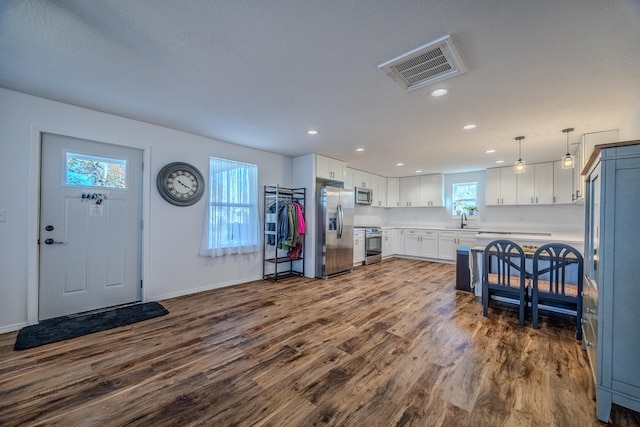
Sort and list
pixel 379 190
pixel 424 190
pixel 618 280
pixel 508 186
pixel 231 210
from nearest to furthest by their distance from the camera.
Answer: pixel 618 280 < pixel 231 210 < pixel 508 186 < pixel 424 190 < pixel 379 190

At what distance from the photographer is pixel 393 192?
7.93m

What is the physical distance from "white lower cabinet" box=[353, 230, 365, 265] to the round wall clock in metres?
3.48

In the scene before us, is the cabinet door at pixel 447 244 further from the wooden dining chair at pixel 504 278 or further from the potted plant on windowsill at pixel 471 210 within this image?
the wooden dining chair at pixel 504 278

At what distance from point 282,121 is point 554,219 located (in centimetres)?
641

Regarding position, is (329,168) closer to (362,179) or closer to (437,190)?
(362,179)

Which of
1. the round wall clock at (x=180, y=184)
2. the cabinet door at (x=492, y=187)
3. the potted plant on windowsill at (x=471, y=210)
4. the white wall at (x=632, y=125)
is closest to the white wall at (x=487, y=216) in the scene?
the potted plant on windowsill at (x=471, y=210)

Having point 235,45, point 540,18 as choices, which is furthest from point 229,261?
point 540,18

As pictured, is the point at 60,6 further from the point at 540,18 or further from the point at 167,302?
the point at 167,302

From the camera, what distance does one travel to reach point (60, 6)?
1.53 meters

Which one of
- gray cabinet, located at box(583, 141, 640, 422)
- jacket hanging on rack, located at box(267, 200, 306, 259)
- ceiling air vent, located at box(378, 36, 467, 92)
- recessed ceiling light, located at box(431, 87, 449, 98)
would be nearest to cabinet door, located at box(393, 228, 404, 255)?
jacket hanging on rack, located at box(267, 200, 306, 259)

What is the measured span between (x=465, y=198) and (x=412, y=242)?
5.95ft

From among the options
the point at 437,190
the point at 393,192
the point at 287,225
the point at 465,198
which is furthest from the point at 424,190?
the point at 287,225

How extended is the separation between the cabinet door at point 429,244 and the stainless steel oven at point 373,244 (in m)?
1.22

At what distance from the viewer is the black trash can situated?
4.20m
